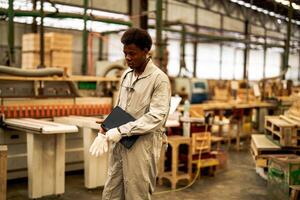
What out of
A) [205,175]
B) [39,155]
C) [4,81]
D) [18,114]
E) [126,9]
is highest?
[126,9]

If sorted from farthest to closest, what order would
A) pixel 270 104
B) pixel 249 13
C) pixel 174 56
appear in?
pixel 249 13, pixel 174 56, pixel 270 104

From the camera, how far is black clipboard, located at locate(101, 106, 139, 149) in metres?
2.13

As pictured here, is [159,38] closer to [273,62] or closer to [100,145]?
[100,145]

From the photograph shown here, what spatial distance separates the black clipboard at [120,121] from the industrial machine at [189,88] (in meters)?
5.31

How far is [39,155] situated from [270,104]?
19.1 ft

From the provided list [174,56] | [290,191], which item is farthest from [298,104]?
[174,56]

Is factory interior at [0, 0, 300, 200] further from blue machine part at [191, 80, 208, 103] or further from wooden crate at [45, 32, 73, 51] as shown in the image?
blue machine part at [191, 80, 208, 103]

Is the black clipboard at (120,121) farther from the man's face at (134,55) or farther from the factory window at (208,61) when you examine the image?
the factory window at (208,61)

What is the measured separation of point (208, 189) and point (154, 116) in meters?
2.65

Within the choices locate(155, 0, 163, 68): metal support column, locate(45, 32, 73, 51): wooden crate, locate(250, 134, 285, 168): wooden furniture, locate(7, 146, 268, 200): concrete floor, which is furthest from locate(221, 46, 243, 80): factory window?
locate(250, 134, 285, 168): wooden furniture

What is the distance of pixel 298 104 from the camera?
188 inches

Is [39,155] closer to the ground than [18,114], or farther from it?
closer to the ground

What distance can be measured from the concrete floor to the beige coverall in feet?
6.33

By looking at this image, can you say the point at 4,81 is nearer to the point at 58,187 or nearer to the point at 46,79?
the point at 46,79
